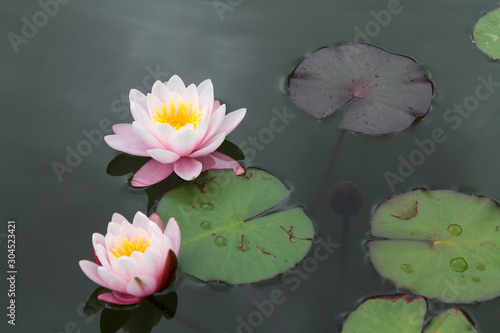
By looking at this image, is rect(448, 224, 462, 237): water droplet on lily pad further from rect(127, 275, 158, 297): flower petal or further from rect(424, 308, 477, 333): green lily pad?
rect(127, 275, 158, 297): flower petal

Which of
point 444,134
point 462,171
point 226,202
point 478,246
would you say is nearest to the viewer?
point 478,246

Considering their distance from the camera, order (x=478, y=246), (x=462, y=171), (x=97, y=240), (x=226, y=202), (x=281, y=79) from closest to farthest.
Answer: (x=97, y=240)
(x=478, y=246)
(x=226, y=202)
(x=462, y=171)
(x=281, y=79)

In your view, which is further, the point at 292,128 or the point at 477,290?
the point at 292,128

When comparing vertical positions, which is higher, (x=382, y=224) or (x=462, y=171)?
(x=462, y=171)

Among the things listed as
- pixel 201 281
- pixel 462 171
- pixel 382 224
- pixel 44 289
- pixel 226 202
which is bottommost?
pixel 44 289

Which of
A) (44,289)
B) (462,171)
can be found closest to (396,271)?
(462,171)

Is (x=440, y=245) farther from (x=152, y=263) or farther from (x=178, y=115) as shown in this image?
(x=178, y=115)

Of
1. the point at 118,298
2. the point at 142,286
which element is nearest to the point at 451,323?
the point at 142,286

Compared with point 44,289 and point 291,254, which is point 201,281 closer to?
point 291,254
